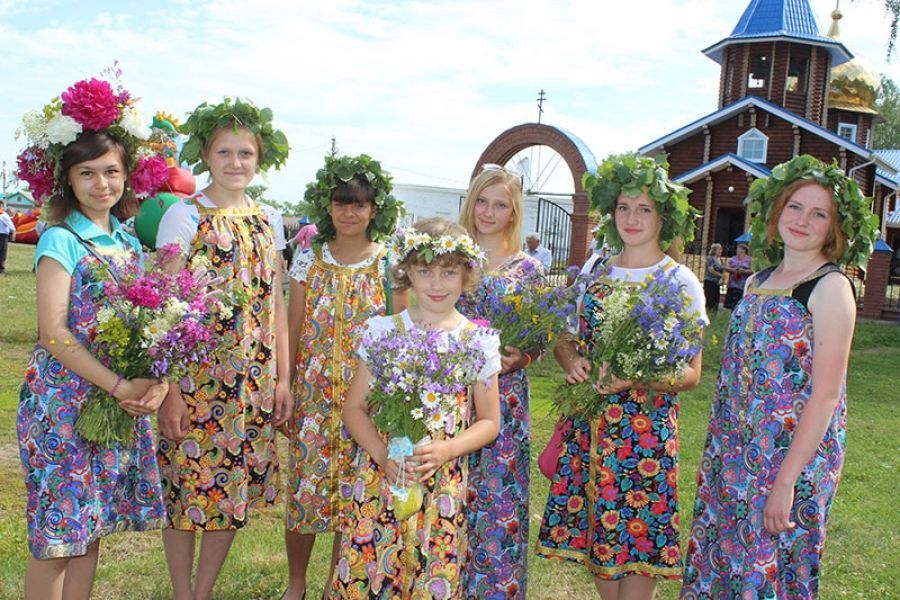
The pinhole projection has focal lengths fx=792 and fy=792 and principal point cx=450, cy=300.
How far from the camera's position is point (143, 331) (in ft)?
10.1

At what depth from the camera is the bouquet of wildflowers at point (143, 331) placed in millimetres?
3070

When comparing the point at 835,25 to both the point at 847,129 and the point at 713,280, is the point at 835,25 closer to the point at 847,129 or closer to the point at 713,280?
the point at 847,129

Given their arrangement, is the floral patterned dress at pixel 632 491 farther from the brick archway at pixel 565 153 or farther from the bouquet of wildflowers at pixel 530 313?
the brick archway at pixel 565 153

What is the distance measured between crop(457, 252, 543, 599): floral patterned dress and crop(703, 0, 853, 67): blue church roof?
2985 cm

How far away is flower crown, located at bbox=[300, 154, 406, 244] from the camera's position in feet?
13.8

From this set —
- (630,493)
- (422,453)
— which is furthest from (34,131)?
(630,493)

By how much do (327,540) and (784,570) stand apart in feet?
9.19

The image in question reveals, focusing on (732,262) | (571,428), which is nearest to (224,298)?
(571,428)

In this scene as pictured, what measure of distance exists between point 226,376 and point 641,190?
2.11 meters

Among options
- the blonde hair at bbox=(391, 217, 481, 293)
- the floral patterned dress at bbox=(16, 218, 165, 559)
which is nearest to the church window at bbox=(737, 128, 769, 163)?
the blonde hair at bbox=(391, 217, 481, 293)

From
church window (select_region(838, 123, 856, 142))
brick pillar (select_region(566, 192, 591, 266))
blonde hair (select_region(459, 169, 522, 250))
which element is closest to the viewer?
blonde hair (select_region(459, 169, 522, 250))

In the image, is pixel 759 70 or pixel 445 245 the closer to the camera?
pixel 445 245

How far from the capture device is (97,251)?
10.8ft

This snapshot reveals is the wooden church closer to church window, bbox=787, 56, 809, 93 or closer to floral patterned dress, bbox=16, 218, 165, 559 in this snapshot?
church window, bbox=787, 56, 809, 93
